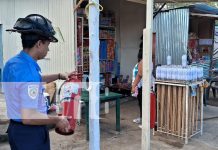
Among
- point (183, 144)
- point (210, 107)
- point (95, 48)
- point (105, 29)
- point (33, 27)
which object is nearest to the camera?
point (33, 27)

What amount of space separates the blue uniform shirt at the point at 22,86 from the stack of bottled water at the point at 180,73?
293 cm

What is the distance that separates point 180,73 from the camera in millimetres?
4551

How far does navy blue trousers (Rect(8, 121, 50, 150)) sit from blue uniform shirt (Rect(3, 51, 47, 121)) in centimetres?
8

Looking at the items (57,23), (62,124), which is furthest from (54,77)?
(57,23)

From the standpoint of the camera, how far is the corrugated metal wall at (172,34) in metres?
6.07

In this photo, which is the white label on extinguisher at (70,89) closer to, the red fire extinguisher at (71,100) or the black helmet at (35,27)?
the red fire extinguisher at (71,100)

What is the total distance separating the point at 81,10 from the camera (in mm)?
6637

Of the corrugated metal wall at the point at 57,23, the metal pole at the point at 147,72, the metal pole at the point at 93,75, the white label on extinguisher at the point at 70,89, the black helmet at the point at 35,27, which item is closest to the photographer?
the black helmet at the point at 35,27

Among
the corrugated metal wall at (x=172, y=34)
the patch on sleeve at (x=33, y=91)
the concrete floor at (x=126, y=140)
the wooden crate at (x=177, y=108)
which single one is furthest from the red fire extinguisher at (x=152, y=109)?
the patch on sleeve at (x=33, y=91)

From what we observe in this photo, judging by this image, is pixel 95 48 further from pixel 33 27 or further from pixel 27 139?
pixel 27 139

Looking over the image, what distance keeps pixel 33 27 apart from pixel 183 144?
3.47 m

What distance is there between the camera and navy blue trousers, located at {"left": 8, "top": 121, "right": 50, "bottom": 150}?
2.08m

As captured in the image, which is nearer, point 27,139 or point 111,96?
point 27,139

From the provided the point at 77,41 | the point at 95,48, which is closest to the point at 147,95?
the point at 95,48
